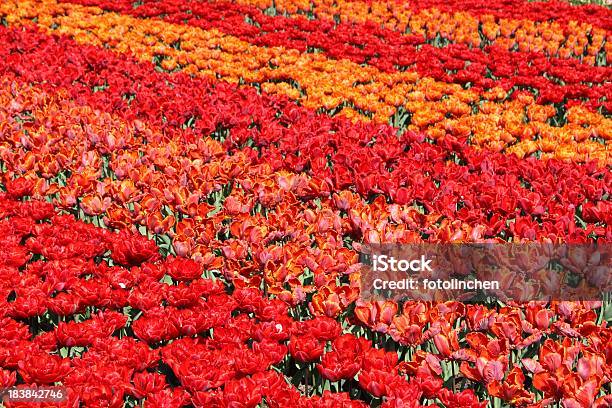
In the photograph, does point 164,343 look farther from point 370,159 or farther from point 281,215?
point 370,159

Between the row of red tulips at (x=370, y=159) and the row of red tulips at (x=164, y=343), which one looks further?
the row of red tulips at (x=370, y=159)

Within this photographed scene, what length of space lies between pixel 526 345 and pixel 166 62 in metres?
6.51

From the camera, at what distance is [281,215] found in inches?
157

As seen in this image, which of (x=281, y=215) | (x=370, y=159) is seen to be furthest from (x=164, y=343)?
(x=370, y=159)

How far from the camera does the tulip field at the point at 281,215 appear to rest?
265 centimetres

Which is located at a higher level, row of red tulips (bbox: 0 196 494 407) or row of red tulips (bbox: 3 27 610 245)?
row of red tulips (bbox: 3 27 610 245)

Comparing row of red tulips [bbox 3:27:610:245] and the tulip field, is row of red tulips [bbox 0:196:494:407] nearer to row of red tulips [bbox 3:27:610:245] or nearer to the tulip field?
the tulip field

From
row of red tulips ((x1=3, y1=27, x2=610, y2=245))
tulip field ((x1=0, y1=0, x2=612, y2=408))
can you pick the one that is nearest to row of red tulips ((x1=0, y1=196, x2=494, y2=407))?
tulip field ((x1=0, y1=0, x2=612, y2=408))

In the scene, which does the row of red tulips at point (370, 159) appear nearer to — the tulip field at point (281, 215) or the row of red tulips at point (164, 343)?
the tulip field at point (281, 215)

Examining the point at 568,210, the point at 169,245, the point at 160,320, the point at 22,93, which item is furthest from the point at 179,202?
the point at 22,93

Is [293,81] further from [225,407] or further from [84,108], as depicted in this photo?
[225,407]

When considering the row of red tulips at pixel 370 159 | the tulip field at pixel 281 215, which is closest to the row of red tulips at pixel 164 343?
the tulip field at pixel 281 215

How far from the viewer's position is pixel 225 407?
8.01 feet

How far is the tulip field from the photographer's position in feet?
8.70
